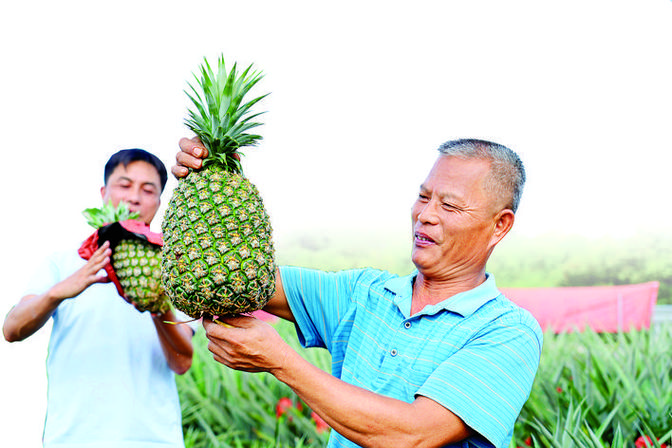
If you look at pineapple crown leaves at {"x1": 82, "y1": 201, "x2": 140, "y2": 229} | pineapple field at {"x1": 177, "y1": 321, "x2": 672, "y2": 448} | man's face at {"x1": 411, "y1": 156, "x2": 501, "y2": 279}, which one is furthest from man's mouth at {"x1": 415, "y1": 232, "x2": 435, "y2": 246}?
pineapple field at {"x1": 177, "y1": 321, "x2": 672, "y2": 448}

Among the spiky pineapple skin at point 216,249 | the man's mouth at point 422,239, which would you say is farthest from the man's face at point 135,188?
the man's mouth at point 422,239

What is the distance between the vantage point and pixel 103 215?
11.2ft

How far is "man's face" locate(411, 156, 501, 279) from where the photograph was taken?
Result: 8.05 feet

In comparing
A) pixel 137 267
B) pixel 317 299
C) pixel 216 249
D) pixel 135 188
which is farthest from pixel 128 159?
pixel 216 249

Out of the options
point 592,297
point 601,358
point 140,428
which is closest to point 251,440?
point 140,428

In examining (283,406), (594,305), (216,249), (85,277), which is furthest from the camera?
(594,305)

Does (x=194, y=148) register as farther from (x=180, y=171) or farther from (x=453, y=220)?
(x=453, y=220)

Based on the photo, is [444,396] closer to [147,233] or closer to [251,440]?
[147,233]

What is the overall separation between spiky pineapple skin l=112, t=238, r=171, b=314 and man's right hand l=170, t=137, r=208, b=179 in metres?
0.90

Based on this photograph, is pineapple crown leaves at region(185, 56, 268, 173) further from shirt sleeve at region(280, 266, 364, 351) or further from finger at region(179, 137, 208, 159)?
shirt sleeve at region(280, 266, 364, 351)

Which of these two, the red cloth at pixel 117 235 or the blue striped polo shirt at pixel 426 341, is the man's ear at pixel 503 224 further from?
the red cloth at pixel 117 235

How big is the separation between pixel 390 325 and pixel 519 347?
1.66 feet

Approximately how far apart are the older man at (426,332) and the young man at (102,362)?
117 centimetres

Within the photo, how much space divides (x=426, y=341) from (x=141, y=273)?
5.09 feet
